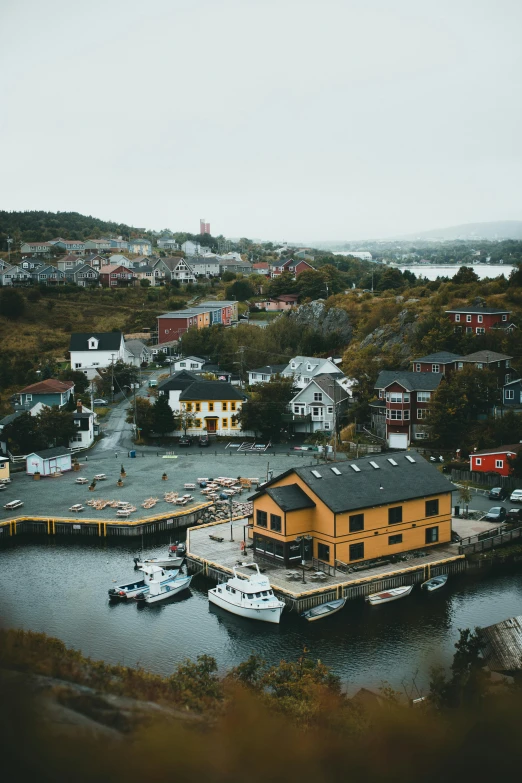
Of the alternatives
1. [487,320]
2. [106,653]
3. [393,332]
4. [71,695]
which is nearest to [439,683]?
[71,695]

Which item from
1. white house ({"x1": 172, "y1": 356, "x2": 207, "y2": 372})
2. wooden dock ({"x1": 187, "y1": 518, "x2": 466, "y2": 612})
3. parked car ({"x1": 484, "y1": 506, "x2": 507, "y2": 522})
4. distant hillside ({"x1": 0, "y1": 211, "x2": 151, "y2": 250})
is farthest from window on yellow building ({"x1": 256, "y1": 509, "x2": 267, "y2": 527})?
distant hillside ({"x1": 0, "y1": 211, "x2": 151, "y2": 250})

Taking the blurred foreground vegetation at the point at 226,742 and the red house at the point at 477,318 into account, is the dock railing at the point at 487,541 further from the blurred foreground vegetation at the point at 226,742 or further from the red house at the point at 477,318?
the red house at the point at 477,318

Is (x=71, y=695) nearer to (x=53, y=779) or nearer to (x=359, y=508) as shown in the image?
(x=53, y=779)

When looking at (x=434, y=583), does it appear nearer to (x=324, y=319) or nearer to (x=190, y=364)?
(x=190, y=364)

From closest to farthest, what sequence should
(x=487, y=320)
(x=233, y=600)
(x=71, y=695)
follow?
1. (x=71, y=695)
2. (x=233, y=600)
3. (x=487, y=320)

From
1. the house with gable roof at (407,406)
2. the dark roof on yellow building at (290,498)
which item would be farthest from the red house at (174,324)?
the dark roof on yellow building at (290,498)

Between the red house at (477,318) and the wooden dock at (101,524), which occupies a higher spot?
the red house at (477,318)

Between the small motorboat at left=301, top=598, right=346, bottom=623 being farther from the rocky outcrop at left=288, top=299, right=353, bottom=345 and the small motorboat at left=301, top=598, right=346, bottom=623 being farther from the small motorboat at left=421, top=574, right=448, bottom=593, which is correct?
the rocky outcrop at left=288, top=299, right=353, bottom=345

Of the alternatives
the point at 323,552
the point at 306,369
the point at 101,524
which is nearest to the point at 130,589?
the point at 323,552
